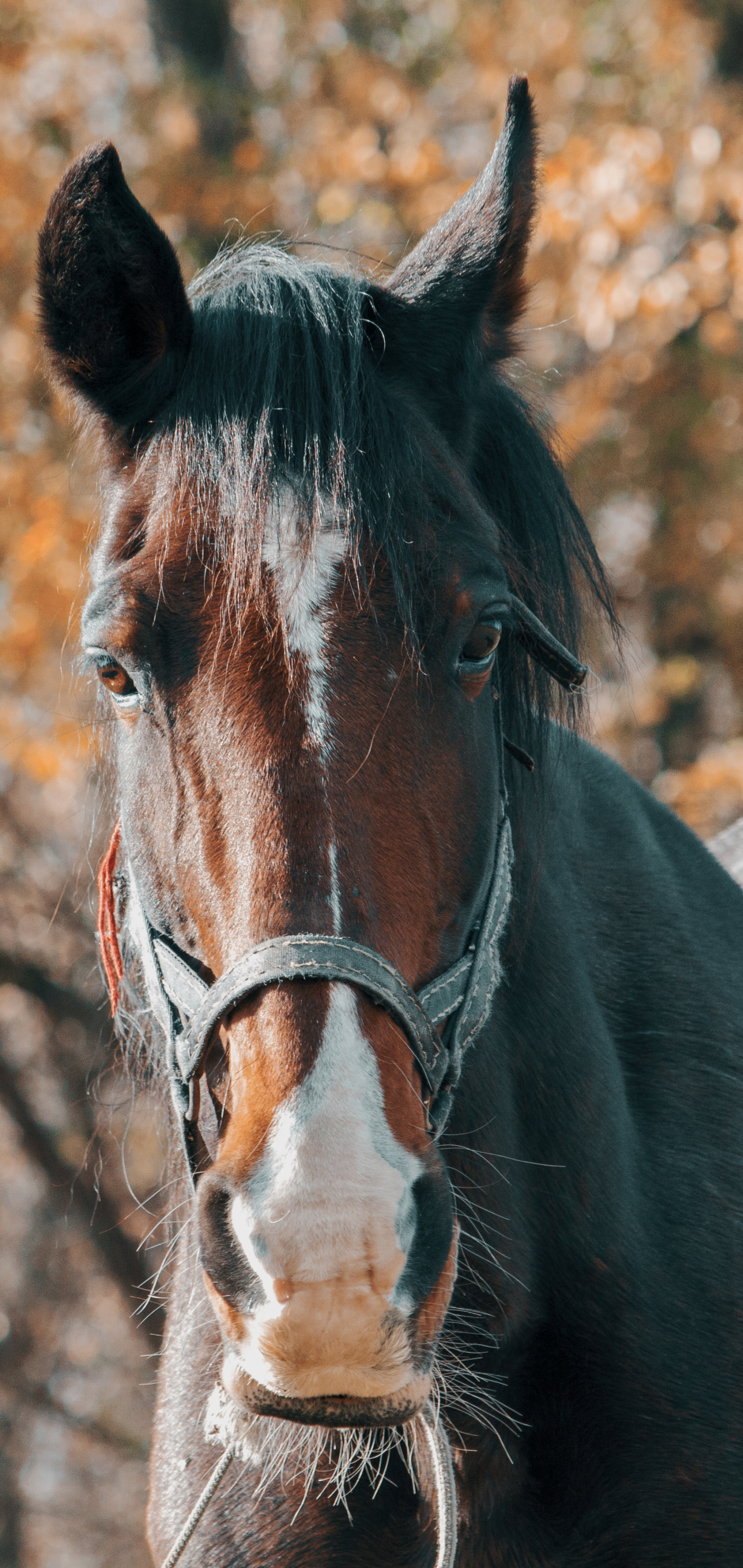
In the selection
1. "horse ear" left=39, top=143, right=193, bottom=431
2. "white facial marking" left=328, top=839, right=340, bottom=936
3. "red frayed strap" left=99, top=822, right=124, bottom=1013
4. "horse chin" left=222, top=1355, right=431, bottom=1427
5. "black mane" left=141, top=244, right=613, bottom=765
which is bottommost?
"horse chin" left=222, top=1355, right=431, bottom=1427

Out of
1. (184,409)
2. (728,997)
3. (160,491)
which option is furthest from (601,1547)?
(184,409)

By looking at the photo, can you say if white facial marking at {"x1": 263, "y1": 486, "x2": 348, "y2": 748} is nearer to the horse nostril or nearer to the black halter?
the black halter

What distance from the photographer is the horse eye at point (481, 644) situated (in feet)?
6.44

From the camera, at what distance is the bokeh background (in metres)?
6.93

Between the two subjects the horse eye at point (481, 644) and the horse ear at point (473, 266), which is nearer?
the horse eye at point (481, 644)

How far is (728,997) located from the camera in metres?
2.74

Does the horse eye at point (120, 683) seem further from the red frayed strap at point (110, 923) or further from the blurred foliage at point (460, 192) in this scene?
the blurred foliage at point (460, 192)

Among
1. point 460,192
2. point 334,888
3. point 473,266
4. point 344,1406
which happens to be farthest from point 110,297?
point 460,192

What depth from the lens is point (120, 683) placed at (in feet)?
6.55

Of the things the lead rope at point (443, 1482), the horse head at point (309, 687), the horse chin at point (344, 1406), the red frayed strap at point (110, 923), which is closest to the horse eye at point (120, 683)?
the horse head at point (309, 687)

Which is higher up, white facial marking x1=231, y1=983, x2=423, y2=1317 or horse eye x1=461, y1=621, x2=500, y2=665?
horse eye x1=461, y1=621, x2=500, y2=665

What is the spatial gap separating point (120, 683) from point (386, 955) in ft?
2.19

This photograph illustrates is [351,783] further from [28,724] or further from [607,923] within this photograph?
[28,724]

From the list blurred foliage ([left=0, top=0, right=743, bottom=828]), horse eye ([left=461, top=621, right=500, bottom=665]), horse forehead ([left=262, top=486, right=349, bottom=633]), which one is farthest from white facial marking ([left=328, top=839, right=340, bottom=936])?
blurred foliage ([left=0, top=0, right=743, bottom=828])
